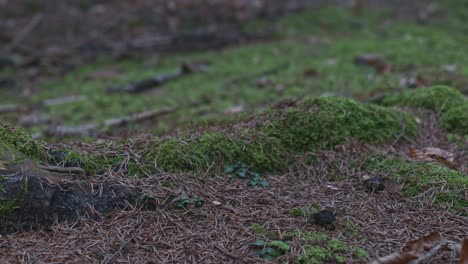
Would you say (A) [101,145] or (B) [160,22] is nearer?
(A) [101,145]

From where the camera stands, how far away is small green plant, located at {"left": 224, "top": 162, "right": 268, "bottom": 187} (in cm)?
344

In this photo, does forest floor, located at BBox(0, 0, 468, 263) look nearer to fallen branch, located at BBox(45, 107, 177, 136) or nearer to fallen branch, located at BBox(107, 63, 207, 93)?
fallen branch, located at BBox(45, 107, 177, 136)

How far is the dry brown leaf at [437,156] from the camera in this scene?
3.77 metres

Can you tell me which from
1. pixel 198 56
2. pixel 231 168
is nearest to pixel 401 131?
pixel 231 168

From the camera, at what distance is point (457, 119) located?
14.8 ft

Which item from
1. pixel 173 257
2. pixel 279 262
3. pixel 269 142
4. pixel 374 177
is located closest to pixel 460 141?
pixel 374 177

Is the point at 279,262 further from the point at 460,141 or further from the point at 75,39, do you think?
the point at 75,39

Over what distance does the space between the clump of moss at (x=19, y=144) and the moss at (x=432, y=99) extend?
320 centimetres

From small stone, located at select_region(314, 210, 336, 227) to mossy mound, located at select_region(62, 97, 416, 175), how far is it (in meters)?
0.73

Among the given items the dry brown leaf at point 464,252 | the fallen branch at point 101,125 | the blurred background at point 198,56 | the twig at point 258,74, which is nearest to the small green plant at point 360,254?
the dry brown leaf at point 464,252

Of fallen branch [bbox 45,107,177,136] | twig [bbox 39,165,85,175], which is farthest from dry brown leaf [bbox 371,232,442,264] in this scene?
fallen branch [bbox 45,107,177,136]

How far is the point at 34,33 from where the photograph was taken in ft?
32.5

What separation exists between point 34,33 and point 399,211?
27.8 ft

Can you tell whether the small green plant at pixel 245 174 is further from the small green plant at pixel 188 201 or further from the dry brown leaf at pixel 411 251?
the dry brown leaf at pixel 411 251
